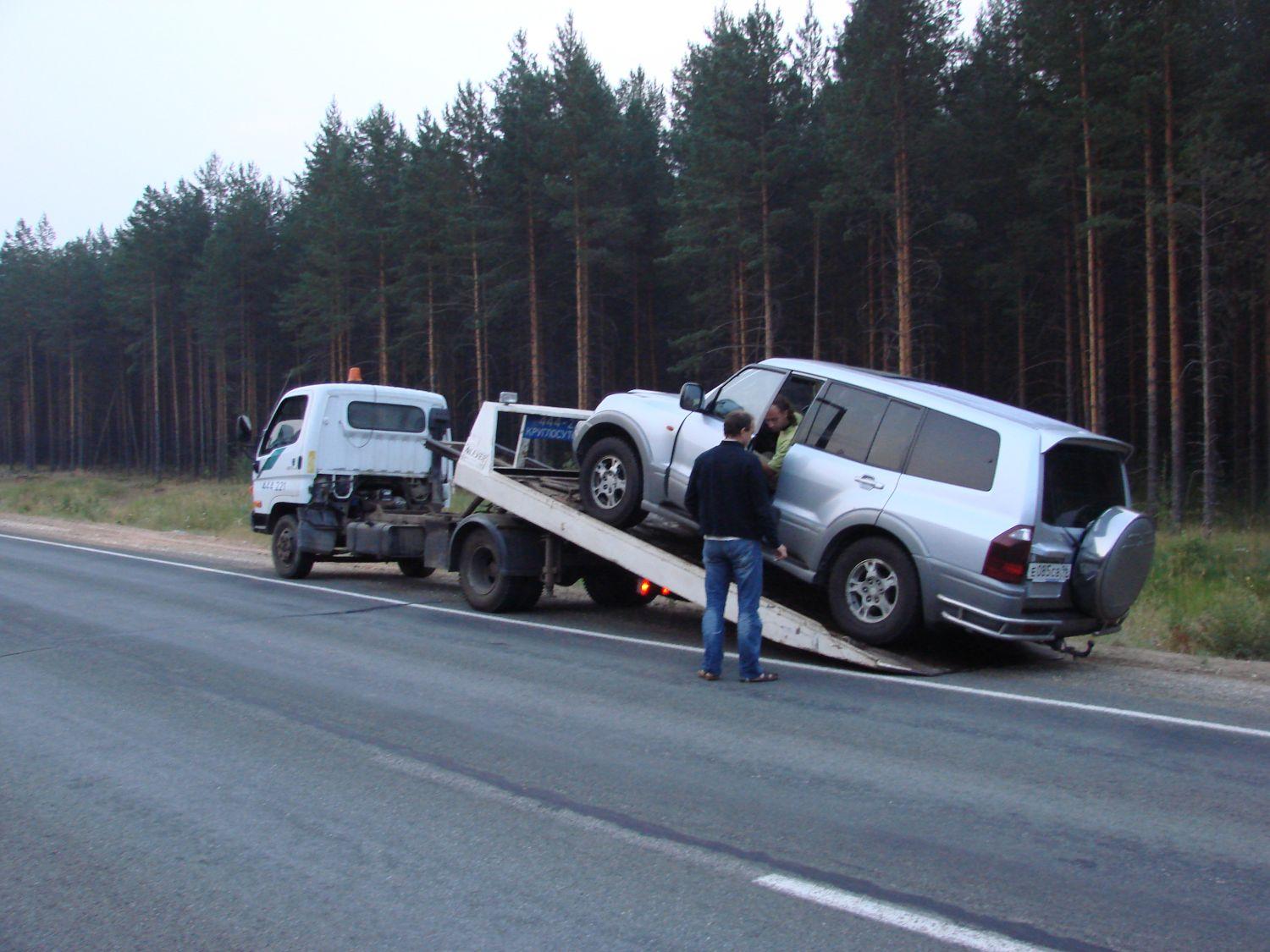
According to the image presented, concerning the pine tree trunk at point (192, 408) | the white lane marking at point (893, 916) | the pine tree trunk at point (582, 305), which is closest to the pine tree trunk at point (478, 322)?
the pine tree trunk at point (582, 305)

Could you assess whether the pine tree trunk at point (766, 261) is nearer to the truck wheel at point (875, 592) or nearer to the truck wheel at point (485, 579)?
the truck wheel at point (485, 579)

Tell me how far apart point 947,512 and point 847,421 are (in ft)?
4.26

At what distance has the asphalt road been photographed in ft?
13.4

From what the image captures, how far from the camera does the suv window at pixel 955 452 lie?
27.3ft

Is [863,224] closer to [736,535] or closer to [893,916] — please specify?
[736,535]

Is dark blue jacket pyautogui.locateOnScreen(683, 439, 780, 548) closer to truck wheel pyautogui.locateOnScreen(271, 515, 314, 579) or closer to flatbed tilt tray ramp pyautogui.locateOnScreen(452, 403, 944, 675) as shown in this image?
flatbed tilt tray ramp pyautogui.locateOnScreen(452, 403, 944, 675)

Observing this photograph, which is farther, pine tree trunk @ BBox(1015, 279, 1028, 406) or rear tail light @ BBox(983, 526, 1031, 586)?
pine tree trunk @ BBox(1015, 279, 1028, 406)

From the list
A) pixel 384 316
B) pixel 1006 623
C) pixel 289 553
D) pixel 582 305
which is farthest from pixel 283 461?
pixel 384 316

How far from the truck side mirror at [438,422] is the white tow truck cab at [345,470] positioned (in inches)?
0.6

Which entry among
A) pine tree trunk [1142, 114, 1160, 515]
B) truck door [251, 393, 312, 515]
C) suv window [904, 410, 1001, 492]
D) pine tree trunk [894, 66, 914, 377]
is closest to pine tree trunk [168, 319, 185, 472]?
pine tree trunk [894, 66, 914, 377]

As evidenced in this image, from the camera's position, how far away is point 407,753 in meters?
6.33

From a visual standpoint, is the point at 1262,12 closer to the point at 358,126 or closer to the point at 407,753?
the point at 407,753

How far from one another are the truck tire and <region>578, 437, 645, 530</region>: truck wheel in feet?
4.34

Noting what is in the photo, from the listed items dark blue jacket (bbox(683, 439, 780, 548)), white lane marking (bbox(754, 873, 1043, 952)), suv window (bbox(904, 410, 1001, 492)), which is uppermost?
suv window (bbox(904, 410, 1001, 492))
